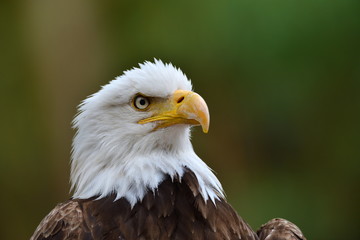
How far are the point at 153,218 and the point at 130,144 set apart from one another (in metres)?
0.45

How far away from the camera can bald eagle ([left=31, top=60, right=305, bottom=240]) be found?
325 cm

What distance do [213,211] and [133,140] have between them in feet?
1.82

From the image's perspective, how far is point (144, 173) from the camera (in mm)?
3432

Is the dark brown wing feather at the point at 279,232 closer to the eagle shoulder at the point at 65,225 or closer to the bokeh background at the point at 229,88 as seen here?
the eagle shoulder at the point at 65,225

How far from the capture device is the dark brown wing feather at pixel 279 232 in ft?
12.0

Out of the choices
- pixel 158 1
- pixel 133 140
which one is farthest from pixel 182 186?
pixel 158 1

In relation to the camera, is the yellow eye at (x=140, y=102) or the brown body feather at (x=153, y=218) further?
the yellow eye at (x=140, y=102)


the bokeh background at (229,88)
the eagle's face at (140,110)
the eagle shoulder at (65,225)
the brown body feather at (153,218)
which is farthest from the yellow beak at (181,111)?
the bokeh background at (229,88)

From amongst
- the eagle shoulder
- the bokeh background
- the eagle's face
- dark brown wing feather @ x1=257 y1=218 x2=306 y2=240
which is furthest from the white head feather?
the bokeh background

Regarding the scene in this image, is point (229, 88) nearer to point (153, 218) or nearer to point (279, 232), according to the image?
point (279, 232)

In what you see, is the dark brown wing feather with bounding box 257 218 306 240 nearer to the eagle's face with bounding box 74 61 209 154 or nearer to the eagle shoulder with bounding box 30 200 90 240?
the eagle's face with bounding box 74 61 209 154

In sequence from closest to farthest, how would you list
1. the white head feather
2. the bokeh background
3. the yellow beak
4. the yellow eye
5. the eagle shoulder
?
the eagle shoulder
the yellow beak
the white head feather
the yellow eye
the bokeh background

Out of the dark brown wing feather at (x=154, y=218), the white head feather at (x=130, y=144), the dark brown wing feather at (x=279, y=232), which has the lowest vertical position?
the dark brown wing feather at (x=279, y=232)

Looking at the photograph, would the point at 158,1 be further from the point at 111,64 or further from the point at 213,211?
the point at 213,211
